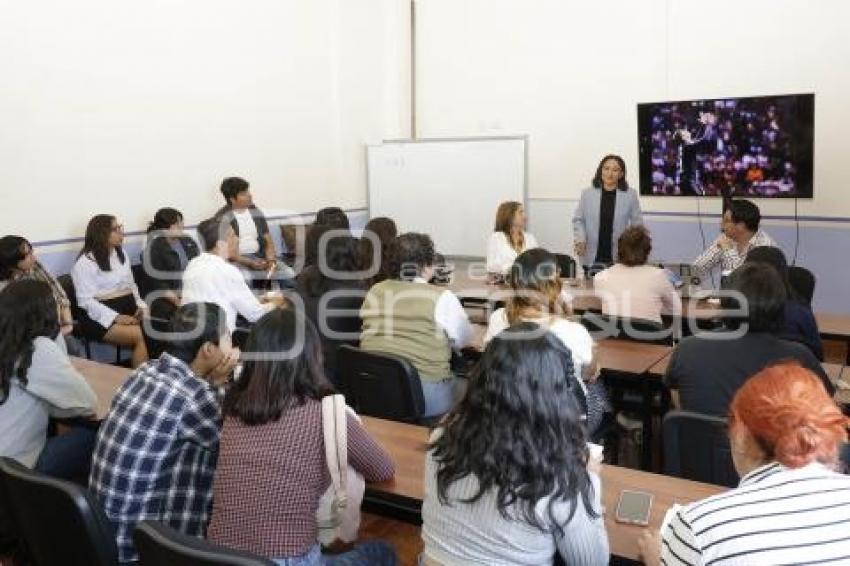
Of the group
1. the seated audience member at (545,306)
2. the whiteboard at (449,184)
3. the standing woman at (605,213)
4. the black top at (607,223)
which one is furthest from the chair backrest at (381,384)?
the whiteboard at (449,184)

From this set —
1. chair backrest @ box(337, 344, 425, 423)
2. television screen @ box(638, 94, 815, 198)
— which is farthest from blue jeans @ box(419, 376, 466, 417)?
television screen @ box(638, 94, 815, 198)

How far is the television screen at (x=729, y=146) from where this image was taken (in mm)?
5727

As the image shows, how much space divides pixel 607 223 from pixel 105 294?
3.82 m

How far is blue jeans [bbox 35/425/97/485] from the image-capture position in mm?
2908

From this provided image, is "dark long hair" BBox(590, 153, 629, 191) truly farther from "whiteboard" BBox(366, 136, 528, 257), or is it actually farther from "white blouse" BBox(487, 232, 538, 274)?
"whiteboard" BBox(366, 136, 528, 257)

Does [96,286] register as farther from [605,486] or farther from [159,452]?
[605,486]

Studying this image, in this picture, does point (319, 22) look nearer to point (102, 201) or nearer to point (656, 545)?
point (102, 201)

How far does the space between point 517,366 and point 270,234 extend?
5.56 m

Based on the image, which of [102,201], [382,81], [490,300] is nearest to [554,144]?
[382,81]

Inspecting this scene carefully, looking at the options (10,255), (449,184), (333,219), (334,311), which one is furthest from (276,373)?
(449,184)

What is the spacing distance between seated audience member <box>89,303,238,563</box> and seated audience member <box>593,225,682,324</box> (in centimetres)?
244

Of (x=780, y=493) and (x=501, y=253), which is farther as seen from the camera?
(x=501, y=253)

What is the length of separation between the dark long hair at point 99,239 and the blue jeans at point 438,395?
2959 mm

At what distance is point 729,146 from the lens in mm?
6000
